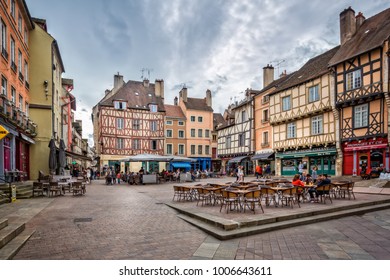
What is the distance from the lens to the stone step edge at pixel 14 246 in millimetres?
4300

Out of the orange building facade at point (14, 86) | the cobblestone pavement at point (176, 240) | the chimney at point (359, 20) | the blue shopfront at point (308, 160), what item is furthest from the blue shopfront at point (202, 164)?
the cobblestone pavement at point (176, 240)

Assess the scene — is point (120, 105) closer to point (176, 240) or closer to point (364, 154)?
point (364, 154)

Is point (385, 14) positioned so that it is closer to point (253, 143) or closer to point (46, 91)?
point (253, 143)

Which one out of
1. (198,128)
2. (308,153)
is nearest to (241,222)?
(308,153)

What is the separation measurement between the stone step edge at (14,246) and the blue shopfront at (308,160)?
753 inches

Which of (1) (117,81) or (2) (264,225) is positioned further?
(1) (117,81)

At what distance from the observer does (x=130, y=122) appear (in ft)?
114

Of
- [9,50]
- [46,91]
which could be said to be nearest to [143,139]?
[46,91]

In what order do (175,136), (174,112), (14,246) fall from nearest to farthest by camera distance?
1. (14,246)
2. (175,136)
3. (174,112)

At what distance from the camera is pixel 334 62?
19.7 metres

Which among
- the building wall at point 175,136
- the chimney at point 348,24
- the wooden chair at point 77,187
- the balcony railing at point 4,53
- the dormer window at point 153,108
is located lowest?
the wooden chair at point 77,187

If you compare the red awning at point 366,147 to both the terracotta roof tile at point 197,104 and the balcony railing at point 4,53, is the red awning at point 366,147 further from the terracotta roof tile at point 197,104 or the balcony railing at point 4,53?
the terracotta roof tile at point 197,104

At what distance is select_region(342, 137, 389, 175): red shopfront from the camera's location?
1667 centimetres

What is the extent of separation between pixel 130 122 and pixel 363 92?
25828 millimetres
